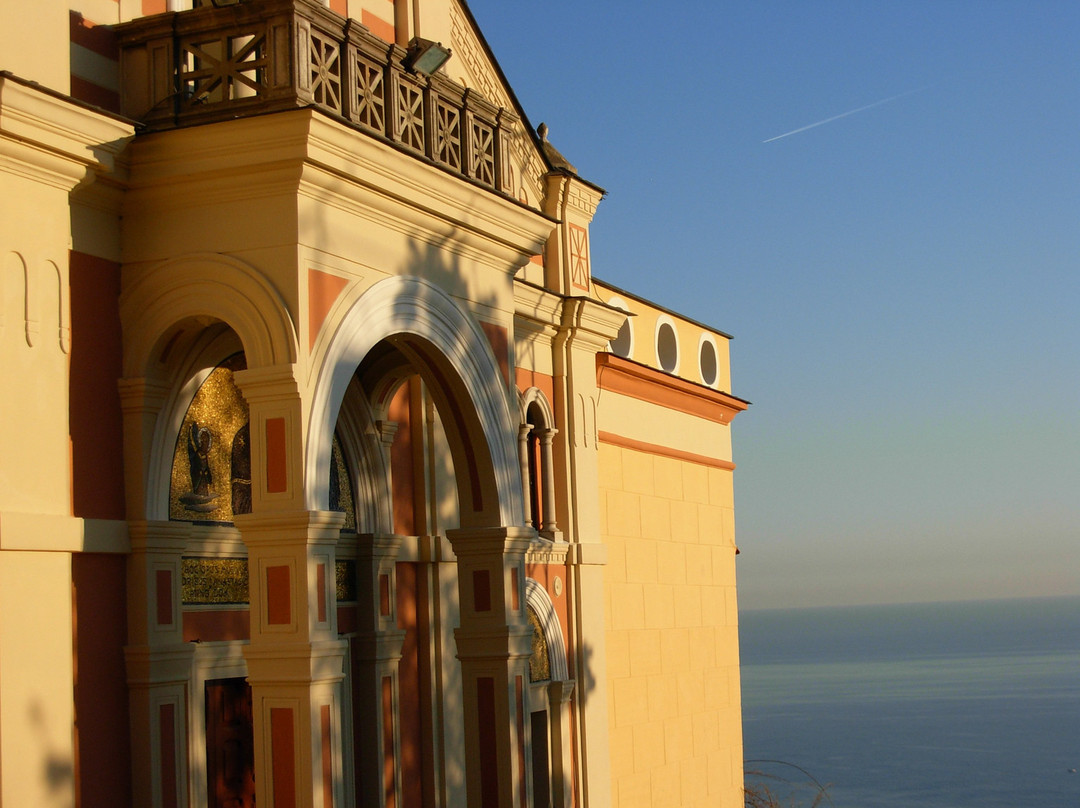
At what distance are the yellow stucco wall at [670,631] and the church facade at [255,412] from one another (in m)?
3.90

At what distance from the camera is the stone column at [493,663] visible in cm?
1048

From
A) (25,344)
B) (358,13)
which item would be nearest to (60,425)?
(25,344)

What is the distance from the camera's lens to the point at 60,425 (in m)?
8.51

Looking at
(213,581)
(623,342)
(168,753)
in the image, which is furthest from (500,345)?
(623,342)

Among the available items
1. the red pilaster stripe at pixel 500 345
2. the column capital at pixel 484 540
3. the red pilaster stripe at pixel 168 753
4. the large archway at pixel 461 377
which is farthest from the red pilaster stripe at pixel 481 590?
the red pilaster stripe at pixel 168 753

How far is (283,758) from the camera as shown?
849cm

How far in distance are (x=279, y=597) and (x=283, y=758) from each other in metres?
0.89

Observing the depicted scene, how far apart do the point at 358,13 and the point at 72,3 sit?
329cm

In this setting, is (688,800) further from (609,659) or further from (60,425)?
(60,425)

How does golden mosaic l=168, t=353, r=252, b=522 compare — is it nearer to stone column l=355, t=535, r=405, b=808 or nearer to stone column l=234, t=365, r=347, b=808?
stone column l=234, t=365, r=347, b=808

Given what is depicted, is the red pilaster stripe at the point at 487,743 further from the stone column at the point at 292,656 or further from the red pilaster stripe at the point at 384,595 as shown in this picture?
the stone column at the point at 292,656

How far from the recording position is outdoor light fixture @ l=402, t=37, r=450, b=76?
955cm

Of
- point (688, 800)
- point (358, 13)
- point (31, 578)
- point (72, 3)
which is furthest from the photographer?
point (688, 800)

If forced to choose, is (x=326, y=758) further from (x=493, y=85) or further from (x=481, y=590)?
(x=493, y=85)
